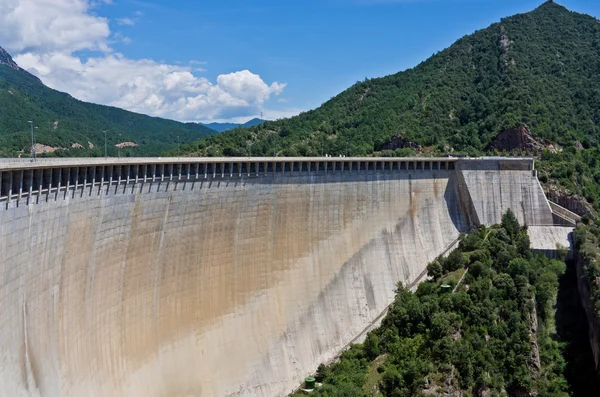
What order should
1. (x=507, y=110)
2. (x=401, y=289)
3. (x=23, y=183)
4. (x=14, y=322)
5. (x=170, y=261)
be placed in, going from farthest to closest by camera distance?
(x=507, y=110), (x=401, y=289), (x=170, y=261), (x=23, y=183), (x=14, y=322)

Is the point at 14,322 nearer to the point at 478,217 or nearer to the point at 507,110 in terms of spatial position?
the point at 478,217

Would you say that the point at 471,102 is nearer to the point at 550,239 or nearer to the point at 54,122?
the point at 550,239

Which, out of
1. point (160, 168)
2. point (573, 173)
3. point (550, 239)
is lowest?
point (550, 239)

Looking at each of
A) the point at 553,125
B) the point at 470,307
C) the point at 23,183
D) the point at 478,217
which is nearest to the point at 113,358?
the point at 23,183

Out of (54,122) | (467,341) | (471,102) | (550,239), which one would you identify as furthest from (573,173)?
(54,122)

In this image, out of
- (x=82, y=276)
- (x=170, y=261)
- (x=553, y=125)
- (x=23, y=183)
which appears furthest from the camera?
(x=553, y=125)

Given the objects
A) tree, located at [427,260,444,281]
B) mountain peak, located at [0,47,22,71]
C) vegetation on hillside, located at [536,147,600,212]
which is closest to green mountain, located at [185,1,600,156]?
vegetation on hillside, located at [536,147,600,212]

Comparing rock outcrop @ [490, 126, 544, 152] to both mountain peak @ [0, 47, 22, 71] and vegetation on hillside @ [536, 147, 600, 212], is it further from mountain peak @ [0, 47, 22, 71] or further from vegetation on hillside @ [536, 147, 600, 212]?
mountain peak @ [0, 47, 22, 71]

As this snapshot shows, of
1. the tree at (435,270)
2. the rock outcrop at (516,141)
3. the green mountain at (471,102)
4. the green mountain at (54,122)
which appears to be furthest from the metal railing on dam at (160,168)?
the green mountain at (54,122)
